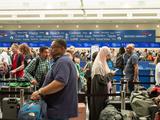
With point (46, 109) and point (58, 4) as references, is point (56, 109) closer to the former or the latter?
point (46, 109)

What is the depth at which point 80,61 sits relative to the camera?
1555 centimetres

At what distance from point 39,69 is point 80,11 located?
1292cm

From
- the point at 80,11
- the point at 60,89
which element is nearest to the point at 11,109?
the point at 60,89

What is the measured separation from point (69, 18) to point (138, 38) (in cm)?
484

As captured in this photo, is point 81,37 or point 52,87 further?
point 81,37

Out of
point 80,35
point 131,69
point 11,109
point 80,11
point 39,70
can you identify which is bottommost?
point 11,109

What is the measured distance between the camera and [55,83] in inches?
152

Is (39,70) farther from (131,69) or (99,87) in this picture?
(131,69)

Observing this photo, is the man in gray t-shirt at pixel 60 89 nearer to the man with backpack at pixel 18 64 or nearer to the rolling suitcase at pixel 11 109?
the rolling suitcase at pixel 11 109

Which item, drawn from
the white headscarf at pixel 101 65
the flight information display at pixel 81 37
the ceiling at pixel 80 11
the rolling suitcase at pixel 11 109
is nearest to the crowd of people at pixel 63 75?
the white headscarf at pixel 101 65

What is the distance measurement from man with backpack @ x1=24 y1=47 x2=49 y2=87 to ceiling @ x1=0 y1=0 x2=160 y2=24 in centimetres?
1063

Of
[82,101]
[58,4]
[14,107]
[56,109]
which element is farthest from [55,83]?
[58,4]

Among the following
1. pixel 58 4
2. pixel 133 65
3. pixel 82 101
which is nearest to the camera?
pixel 82 101

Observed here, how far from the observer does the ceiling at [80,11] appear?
17.3 m
